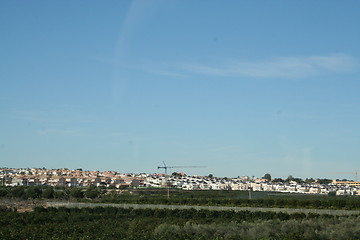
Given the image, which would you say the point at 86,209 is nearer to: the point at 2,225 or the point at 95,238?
the point at 2,225

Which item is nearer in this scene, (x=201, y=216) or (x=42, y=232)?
(x=42, y=232)

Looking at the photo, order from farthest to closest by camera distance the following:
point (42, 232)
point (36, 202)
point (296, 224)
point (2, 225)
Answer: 1. point (36, 202)
2. point (2, 225)
3. point (42, 232)
4. point (296, 224)

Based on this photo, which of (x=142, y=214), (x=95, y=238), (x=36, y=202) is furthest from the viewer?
(x=36, y=202)

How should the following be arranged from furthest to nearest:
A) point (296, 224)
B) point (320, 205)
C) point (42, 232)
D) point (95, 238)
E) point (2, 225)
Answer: point (320, 205), point (2, 225), point (42, 232), point (296, 224), point (95, 238)

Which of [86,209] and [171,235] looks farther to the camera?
[86,209]

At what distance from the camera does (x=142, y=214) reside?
68.9 meters

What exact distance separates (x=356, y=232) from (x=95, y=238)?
16.8m

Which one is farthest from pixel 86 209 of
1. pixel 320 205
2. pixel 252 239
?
pixel 252 239

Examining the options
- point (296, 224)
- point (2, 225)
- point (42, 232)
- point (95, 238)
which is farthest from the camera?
point (2, 225)

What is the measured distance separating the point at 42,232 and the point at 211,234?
533 inches

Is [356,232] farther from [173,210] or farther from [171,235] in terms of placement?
[173,210]

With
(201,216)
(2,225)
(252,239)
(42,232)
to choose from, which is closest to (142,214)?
(201,216)

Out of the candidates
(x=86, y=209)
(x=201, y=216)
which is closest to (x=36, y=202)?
(x=86, y=209)

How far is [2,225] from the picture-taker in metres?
50.1
